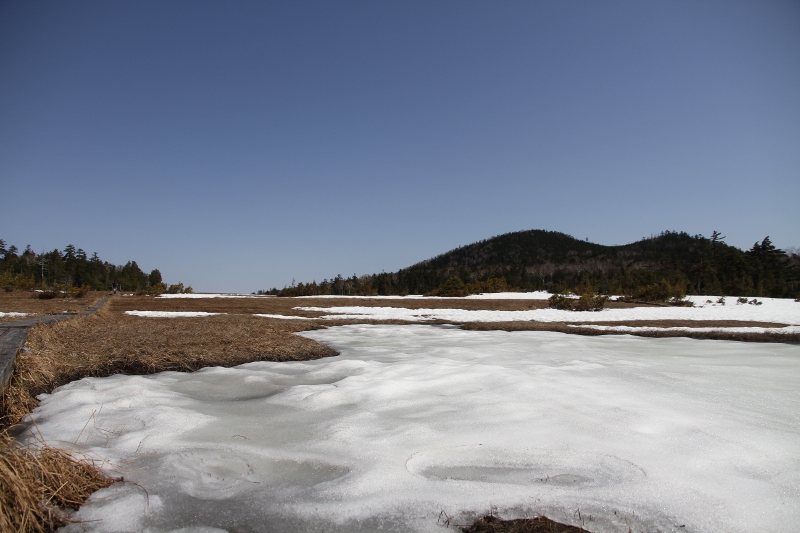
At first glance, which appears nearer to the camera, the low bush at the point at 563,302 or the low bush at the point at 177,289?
the low bush at the point at 563,302

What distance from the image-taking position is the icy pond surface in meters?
2.48

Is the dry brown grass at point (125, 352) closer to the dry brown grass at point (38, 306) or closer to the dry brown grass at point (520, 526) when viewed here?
the dry brown grass at point (520, 526)

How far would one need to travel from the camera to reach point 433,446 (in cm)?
352

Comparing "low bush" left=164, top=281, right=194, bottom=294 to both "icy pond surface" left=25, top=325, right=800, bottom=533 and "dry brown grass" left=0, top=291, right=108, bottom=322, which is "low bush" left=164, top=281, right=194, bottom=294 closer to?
"dry brown grass" left=0, top=291, right=108, bottom=322

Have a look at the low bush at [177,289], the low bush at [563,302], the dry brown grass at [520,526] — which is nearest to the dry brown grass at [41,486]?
the dry brown grass at [520,526]

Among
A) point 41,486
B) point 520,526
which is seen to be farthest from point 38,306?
point 520,526

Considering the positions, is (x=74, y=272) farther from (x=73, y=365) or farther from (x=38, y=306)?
(x=73, y=365)

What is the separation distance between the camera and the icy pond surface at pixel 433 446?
2480 mm

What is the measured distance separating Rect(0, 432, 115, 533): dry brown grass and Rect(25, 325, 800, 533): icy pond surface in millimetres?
118

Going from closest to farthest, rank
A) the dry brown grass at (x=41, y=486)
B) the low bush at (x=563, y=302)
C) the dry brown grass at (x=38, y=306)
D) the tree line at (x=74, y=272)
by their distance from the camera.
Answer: the dry brown grass at (x=41, y=486) < the dry brown grass at (x=38, y=306) < the low bush at (x=563, y=302) < the tree line at (x=74, y=272)

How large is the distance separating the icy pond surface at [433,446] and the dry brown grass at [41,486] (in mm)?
118

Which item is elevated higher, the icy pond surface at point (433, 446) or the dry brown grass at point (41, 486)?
the dry brown grass at point (41, 486)

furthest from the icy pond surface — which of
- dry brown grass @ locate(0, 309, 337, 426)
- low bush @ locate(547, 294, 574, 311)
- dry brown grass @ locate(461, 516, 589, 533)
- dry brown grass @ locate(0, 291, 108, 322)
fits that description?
low bush @ locate(547, 294, 574, 311)

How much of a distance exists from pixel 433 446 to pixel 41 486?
263cm
